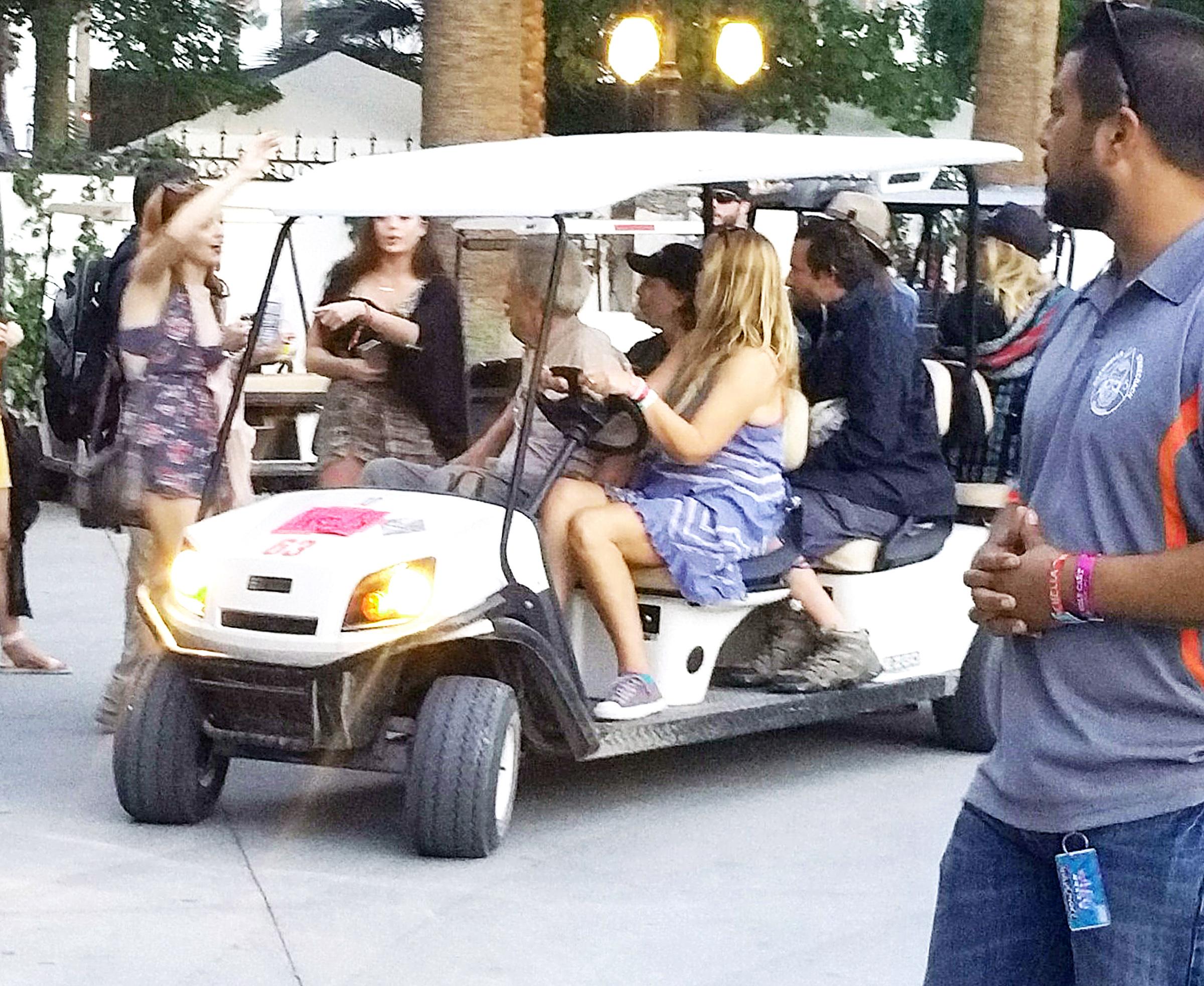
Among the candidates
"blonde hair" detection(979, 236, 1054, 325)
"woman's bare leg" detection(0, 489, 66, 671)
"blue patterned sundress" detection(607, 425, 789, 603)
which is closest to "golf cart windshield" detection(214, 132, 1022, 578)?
"blue patterned sundress" detection(607, 425, 789, 603)

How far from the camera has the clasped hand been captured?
98.0 inches

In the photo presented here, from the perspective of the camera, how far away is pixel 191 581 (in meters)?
5.52

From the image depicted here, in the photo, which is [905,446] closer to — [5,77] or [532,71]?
[532,71]

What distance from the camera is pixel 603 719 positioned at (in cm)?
574

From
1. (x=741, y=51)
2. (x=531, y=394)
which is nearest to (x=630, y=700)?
(x=531, y=394)

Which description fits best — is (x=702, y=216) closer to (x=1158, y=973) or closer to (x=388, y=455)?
(x=388, y=455)

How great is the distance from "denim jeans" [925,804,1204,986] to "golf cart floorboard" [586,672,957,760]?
3.00 m

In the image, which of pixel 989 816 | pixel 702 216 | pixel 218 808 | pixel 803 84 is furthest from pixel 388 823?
pixel 803 84

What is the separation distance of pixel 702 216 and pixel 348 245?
1.34 m

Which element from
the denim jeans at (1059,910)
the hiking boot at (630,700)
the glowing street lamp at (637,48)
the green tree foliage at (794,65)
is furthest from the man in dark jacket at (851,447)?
the green tree foliage at (794,65)

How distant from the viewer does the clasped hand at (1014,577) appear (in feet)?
8.16

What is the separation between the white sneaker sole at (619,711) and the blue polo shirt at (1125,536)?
3194mm

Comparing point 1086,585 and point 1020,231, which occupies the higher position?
point 1020,231

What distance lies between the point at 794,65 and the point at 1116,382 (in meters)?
20.1
